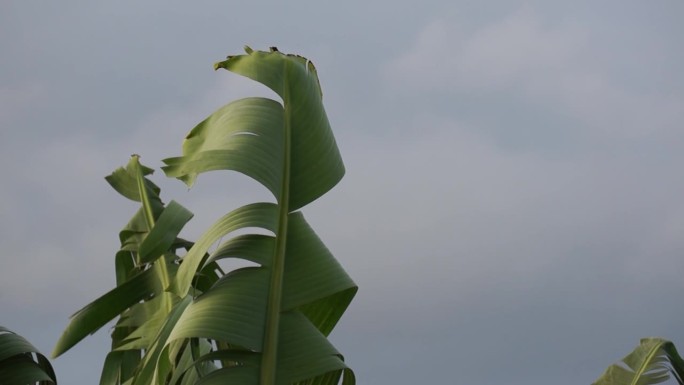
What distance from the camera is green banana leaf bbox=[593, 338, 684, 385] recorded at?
2.78m

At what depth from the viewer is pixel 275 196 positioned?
79.1 inches

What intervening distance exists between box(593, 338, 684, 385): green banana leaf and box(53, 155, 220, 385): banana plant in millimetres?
1403

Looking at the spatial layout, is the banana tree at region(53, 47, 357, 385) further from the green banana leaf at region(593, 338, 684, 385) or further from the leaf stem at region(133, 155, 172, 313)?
the green banana leaf at region(593, 338, 684, 385)

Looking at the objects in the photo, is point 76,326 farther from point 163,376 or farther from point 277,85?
point 277,85

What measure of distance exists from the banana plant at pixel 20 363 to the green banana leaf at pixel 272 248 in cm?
48

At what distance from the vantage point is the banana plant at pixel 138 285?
2.29 m

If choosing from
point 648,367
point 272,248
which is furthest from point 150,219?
point 648,367

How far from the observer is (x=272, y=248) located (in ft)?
6.48

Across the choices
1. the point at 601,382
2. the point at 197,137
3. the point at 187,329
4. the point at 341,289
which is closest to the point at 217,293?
the point at 187,329

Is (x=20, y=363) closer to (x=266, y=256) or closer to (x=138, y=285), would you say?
(x=138, y=285)

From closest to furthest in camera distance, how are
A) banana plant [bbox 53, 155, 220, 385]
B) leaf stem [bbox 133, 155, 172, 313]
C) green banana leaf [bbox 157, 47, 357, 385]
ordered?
green banana leaf [bbox 157, 47, 357, 385] < banana plant [bbox 53, 155, 220, 385] < leaf stem [bbox 133, 155, 172, 313]

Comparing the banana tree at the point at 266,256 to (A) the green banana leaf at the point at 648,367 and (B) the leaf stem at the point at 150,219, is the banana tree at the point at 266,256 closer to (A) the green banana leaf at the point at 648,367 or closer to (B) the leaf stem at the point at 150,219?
(B) the leaf stem at the point at 150,219

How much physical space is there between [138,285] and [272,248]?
2.55 feet

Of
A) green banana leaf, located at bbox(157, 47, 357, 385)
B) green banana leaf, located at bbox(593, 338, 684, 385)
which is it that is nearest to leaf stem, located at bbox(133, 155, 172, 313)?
green banana leaf, located at bbox(157, 47, 357, 385)
